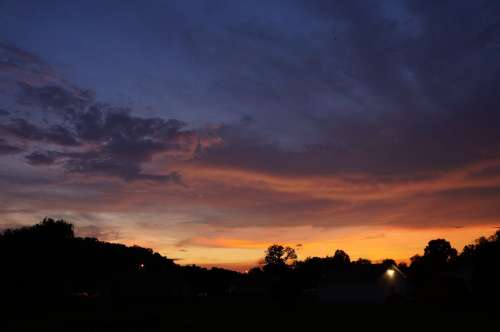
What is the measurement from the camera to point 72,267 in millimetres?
74438

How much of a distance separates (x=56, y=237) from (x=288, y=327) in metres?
54.2

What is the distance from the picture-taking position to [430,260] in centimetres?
12825

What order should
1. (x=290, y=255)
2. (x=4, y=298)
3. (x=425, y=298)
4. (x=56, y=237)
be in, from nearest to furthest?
(x=425, y=298), (x=4, y=298), (x=56, y=237), (x=290, y=255)

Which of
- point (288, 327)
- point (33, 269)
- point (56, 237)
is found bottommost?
point (288, 327)

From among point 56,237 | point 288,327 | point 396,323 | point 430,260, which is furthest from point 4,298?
point 430,260

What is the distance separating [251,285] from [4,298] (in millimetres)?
75043

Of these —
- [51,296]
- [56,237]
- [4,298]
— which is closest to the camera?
[4,298]

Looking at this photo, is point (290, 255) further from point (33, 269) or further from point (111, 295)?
point (33, 269)

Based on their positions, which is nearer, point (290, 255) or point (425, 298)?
point (425, 298)

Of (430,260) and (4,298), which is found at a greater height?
(430,260)

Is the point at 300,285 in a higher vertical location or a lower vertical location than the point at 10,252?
lower

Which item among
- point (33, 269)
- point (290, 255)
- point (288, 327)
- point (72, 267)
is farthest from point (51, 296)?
point (288, 327)

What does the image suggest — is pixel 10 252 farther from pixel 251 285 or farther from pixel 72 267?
pixel 251 285

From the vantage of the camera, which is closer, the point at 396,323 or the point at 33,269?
the point at 396,323
